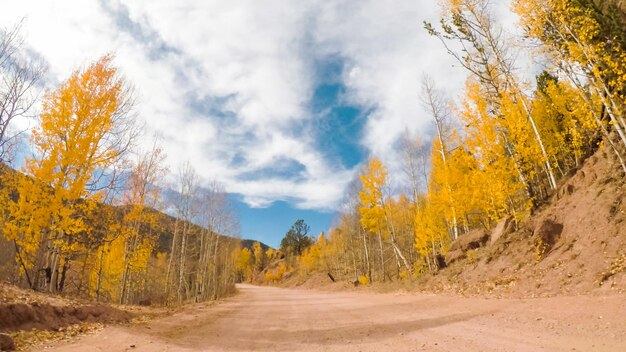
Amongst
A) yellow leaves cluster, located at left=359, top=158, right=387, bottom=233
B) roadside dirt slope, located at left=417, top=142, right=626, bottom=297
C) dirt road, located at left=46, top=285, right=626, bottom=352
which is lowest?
dirt road, located at left=46, top=285, right=626, bottom=352

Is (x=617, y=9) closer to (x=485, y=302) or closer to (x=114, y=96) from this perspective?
(x=485, y=302)

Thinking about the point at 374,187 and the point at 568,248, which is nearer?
the point at 568,248

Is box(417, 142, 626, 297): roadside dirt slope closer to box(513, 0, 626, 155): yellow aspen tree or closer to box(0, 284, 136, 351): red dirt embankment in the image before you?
box(513, 0, 626, 155): yellow aspen tree

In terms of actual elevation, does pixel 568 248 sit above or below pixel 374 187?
below

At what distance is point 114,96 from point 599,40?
19.7 meters

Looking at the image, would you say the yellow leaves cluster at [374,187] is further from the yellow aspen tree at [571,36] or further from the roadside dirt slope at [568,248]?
the yellow aspen tree at [571,36]

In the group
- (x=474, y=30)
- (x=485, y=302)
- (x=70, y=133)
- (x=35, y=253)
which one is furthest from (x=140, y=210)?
(x=474, y=30)

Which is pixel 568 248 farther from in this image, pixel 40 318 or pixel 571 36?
pixel 40 318

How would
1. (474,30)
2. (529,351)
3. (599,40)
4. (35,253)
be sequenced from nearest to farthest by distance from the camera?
(529,351) → (35,253) → (599,40) → (474,30)

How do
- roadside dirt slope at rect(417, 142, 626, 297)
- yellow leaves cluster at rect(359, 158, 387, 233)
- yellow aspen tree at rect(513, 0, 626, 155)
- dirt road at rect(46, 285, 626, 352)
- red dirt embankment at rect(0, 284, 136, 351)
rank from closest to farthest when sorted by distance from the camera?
dirt road at rect(46, 285, 626, 352)
red dirt embankment at rect(0, 284, 136, 351)
roadside dirt slope at rect(417, 142, 626, 297)
yellow aspen tree at rect(513, 0, 626, 155)
yellow leaves cluster at rect(359, 158, 387, 233)

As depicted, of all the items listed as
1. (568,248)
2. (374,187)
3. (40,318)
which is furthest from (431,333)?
(374,187)

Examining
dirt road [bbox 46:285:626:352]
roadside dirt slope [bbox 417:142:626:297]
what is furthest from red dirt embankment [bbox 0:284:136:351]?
roadside dirt slope [bbox 417:142:626:297]

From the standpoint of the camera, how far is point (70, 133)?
11406mm

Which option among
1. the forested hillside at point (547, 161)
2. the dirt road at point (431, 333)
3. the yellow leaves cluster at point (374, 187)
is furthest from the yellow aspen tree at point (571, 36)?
the yellow leaves cluster at point (374, 187)
